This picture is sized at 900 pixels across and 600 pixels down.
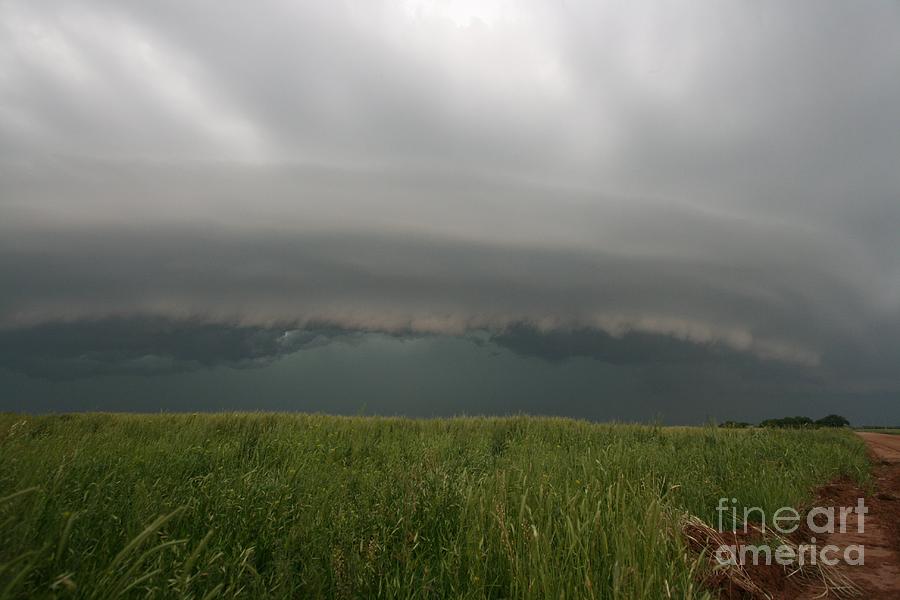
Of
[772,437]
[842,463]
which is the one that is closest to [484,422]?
[772,437]

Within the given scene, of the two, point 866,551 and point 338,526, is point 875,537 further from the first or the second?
point 338,526

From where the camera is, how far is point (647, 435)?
13766 mm

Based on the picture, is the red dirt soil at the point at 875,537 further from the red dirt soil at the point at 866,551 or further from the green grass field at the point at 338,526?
the green grass field at the point at 338,526

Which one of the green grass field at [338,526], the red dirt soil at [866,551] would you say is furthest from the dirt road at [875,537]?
the green grass field at [338,526]

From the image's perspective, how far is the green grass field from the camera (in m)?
2.80

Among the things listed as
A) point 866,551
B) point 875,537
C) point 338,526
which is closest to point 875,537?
point 875,537

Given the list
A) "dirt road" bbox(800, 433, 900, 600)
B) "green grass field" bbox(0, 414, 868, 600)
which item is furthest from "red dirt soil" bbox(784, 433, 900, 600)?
"green grass field" bbox(0, 414, 868, 600)

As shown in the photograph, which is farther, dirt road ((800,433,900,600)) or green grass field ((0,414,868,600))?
dirt road ((800,433,900,600))

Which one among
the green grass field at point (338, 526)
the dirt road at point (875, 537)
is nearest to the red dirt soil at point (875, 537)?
the dirt road at point (875, 537)

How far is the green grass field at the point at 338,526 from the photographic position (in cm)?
280

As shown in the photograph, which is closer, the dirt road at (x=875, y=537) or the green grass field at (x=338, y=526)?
the green grass field at (x=338, y=526)

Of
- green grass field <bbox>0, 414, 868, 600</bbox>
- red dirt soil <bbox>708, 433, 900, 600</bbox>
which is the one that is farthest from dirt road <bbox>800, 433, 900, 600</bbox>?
green grass field <bbox>0, 414, 868, 600</bbox>

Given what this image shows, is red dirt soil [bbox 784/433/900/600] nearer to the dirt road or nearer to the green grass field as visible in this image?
the dirt road

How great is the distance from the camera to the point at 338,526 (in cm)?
443
